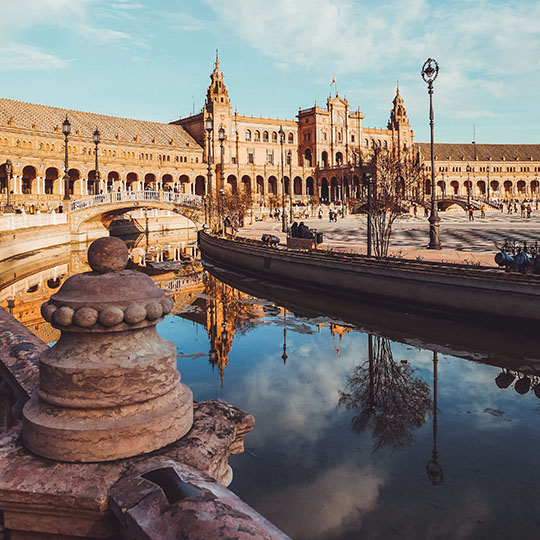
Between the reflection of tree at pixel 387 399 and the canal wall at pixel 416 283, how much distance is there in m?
3.67

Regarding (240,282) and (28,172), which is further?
(28,172)

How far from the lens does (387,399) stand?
954 cm

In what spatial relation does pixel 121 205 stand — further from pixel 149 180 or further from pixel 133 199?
pixel 149 180

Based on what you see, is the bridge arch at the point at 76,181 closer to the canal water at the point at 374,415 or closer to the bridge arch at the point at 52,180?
the bridge arch at the point at 52,180

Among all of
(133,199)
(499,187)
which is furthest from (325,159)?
(133,199)

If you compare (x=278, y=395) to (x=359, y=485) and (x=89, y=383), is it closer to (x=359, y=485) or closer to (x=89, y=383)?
(x=359, y=485)

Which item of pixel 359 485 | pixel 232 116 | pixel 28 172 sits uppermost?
pixel 232 116

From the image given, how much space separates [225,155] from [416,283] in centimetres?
8597

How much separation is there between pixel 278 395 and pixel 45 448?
6.86 metres

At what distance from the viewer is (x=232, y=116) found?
4021 inches

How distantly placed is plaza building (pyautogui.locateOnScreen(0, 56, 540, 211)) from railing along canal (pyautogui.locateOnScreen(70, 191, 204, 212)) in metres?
2.69

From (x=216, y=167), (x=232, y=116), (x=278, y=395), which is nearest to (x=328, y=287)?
(x=278, y=395)

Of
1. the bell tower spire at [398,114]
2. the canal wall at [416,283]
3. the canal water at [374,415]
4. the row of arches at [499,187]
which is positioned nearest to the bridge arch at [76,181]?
the canal wall at [416,283]

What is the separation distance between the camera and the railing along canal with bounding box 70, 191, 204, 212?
145 ft
